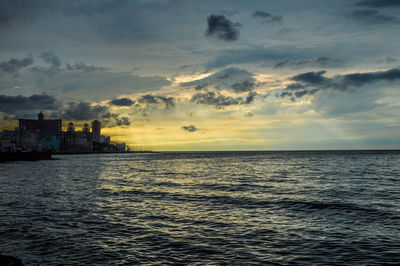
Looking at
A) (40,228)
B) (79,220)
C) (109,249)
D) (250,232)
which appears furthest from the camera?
(79,220)

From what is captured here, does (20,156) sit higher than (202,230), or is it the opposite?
(202,230)

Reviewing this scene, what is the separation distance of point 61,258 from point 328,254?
1225 centimetres

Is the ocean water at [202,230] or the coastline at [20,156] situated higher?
the ocean water at [202,230]

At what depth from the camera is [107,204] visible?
28.5 metres

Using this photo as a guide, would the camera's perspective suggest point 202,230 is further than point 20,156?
No

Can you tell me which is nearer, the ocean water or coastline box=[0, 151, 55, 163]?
the ocean water

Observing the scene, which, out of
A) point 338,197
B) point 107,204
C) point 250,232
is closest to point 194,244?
point 250,232

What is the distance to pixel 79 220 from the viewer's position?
21.8 m

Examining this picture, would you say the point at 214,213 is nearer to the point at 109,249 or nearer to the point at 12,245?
the point at 109,249

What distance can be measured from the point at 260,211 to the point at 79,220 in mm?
13569

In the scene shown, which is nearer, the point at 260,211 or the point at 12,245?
the point at 12,245

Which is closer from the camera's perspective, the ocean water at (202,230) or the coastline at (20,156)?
the ocean water at (202,230)

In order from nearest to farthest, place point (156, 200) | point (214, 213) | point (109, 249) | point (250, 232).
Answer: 1. point (109, 249)
2. point (250, 232)
3. point (214, 213)
4. point (156, 200)

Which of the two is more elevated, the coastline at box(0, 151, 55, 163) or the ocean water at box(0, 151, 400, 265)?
the ocean water at box(0, 151, 400, 265)
